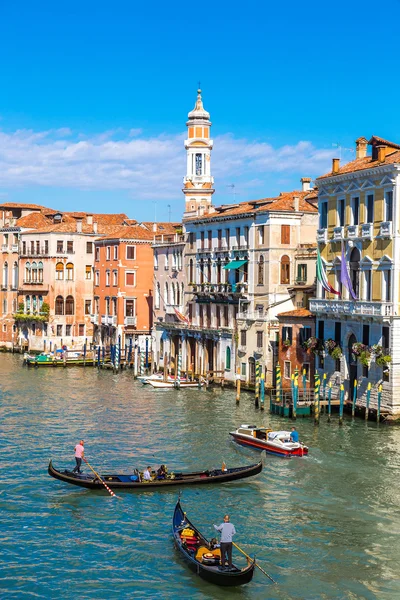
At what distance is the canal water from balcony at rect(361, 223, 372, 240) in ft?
24.4

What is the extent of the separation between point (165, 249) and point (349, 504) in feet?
123

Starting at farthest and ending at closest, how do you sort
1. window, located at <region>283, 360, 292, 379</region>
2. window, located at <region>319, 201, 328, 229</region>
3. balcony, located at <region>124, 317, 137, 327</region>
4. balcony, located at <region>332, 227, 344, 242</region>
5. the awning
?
1. balcony, located at <region>124, 317, 137, 327</region>
2. the awning
3. window, located at <region>283, 360, 292, 379</region>
4. window, located at <region>319, 201, 328, 229</region>
5. balcony, located at <region>332, 227, 344, 242</region>

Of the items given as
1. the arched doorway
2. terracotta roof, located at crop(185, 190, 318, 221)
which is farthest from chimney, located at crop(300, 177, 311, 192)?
the arched doorway

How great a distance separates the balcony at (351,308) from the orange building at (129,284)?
995 inches

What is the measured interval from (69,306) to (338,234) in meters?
35.0

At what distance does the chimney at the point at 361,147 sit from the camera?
44.0 metres

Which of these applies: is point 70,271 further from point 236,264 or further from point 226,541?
point 226,541

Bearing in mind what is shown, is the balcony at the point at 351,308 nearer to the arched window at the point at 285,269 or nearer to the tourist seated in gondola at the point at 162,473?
the arched window at the point at 285,269

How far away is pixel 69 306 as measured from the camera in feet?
237

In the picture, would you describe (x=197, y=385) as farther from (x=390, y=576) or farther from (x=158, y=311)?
(x=390, y=576)

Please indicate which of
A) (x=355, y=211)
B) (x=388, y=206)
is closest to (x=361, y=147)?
(x=355, y=211)

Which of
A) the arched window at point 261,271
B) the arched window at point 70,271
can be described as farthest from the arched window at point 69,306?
the arched window at point 261,271

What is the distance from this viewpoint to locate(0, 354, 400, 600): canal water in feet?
67.2

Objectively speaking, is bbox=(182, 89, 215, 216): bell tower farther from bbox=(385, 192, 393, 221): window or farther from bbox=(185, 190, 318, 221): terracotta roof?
bbox=(385, 192, 393, 221): window
